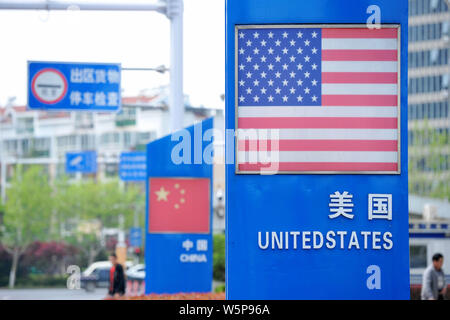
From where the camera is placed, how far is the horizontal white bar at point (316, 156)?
468cm

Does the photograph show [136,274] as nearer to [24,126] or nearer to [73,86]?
[73,86]

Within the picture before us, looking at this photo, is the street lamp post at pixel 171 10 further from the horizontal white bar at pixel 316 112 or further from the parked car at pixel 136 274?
the parked car at pixel 136 274

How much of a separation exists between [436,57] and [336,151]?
2612 inches

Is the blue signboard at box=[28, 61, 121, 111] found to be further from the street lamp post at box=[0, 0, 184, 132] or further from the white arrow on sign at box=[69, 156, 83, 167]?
the white arrow on sign at box=[69, 156, 83, 167]

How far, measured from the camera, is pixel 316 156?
468 cm

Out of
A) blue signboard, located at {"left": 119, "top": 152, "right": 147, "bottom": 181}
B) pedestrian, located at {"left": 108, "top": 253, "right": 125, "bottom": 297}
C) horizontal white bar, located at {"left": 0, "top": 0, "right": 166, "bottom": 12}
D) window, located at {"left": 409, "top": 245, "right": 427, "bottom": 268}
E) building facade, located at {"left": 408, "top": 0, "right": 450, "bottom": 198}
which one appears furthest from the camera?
building facade, located at {"left": 408, "top": 0, "right": 450, "bottom": 198}

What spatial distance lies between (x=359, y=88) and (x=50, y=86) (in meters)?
11.2

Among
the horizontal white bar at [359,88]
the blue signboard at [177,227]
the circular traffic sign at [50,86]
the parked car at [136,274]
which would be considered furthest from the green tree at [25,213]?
the horizontal white bar at [359,88]

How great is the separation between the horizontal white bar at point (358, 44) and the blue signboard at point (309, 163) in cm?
2

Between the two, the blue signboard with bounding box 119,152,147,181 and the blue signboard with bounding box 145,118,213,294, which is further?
the blue signboard with bounding box 119,152,147,181

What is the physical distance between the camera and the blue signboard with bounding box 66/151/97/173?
39.3 metres

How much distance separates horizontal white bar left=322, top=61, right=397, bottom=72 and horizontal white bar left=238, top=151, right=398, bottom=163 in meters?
0.49

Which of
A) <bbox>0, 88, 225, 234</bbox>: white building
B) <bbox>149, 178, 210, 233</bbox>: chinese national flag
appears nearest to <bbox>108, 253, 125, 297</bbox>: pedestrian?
<bbox>149, 178, 210, 233</bbox>: chinese national flag

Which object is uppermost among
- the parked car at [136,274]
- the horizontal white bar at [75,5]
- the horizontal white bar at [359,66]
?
the horizontal white bar at [75,5]
